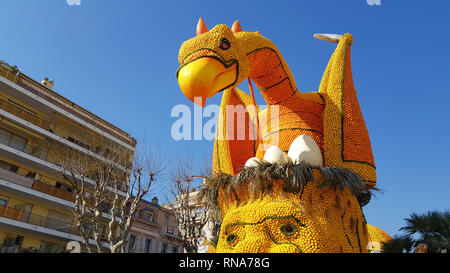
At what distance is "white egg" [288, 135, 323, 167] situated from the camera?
4109 mm

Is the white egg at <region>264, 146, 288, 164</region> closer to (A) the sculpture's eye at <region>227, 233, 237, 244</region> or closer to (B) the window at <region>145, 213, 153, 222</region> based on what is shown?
(A) the sculpture's eye at <region>227, 233, 237, 244</region>

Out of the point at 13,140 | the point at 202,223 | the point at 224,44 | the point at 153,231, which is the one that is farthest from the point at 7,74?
the point at 224,44

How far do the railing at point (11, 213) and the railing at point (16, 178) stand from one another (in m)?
1.44

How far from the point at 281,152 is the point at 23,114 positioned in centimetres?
2030

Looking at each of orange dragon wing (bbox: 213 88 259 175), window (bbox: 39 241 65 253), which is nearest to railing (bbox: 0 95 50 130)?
window (bbox: 39 241 65 253)

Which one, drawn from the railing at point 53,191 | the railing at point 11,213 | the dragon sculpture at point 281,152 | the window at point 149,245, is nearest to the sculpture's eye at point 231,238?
the dragon sculpture at point 281,152

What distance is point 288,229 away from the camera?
3.74 metres

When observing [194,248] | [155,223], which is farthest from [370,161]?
[155,223]

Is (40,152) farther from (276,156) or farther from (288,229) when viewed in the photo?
(288,229)

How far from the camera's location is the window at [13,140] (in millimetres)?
20250

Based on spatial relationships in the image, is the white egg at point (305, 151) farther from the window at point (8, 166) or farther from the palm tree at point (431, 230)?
the window at point (8, 166)

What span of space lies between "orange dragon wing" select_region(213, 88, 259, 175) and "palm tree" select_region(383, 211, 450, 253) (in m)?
3.30
